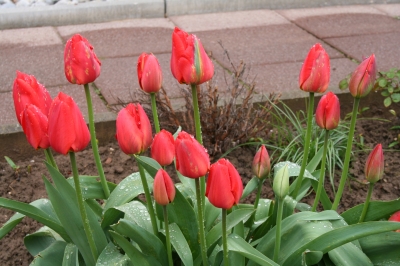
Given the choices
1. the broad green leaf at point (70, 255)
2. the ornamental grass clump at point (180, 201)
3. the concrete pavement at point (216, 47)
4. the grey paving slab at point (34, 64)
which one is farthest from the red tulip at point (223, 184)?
the grey paving slab at point (34, 64)

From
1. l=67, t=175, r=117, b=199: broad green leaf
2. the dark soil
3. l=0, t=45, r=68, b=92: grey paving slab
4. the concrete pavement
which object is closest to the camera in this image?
l=67, t=175, r=117, b=199: broad green leaf

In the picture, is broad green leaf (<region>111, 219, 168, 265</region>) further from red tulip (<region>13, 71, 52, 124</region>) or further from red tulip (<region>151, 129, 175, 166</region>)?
red tulip (<region>13, 71, 52, 124</region>)

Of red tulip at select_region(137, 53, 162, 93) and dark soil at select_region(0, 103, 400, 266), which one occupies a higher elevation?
red tulip at select_region(137, 53, 162, 93)

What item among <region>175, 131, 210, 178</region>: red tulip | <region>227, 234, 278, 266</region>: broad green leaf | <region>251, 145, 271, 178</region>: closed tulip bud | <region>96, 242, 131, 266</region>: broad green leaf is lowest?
<region>96, 242, 131, 266</region>: broad green leaf

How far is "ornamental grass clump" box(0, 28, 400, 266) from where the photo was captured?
1.30 meters

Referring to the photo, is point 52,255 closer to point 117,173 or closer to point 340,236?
point 340,236

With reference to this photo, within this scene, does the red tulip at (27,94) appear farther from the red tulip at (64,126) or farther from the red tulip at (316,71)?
the red tulip at (316,71)

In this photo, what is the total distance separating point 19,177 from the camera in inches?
111

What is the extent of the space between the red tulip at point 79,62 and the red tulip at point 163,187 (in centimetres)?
33

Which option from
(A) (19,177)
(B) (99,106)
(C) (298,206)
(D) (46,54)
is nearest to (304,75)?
(C) (298,206)

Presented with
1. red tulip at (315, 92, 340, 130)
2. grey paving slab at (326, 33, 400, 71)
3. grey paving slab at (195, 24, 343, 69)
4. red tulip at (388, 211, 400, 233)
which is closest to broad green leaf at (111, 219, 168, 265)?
red tulip at (315, 92, 340, 130)

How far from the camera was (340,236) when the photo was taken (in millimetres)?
1541

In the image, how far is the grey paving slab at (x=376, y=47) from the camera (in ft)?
13.9

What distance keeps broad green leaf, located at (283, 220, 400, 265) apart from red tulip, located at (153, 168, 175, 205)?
1.52 feet
